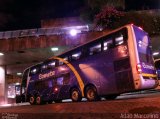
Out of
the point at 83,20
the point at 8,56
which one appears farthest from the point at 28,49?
the point at 83,20

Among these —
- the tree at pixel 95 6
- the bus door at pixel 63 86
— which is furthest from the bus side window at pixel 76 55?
the tree at pixel 95 6

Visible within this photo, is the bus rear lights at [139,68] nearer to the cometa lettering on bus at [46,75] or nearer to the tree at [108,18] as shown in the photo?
the cometa lettering on bus at [46,75]

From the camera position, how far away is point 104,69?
13.2m

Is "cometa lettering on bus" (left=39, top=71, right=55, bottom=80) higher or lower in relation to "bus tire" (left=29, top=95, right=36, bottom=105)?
higher

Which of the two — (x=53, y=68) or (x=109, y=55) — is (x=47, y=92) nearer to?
(x=53, y=68)

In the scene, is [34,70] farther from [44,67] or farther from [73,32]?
[73,32]

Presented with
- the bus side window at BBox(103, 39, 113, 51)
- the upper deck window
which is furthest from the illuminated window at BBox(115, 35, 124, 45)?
the upper deck window

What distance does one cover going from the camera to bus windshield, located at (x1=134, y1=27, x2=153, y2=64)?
12.1m

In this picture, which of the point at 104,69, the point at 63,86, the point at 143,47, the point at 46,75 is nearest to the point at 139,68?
the point at 143,47

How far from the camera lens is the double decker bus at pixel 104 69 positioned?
11.8m

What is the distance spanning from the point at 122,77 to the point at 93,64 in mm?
2176

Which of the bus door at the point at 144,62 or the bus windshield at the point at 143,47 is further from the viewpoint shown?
the bus windshield at the point at 143,47

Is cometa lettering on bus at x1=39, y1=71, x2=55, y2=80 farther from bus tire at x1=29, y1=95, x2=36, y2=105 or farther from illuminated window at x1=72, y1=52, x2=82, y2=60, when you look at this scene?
illuminated window at x1=72, y1=52, x2=82, y2=60

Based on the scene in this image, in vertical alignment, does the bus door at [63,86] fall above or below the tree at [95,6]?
below
